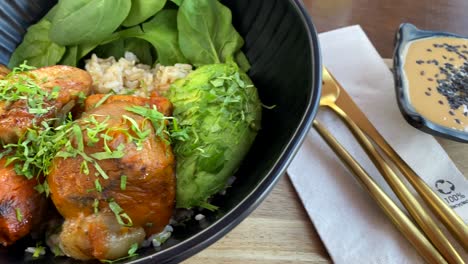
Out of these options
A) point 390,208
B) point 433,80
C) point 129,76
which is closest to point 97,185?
point 129,76

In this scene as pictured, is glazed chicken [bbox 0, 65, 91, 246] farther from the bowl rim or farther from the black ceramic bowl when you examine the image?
the bowl rim

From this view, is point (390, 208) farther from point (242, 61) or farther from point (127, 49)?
point (127, 49)

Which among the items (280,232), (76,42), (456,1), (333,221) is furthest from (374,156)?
(456,1)

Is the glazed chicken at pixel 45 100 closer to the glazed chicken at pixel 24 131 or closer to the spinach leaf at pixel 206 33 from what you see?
the glazed chicken at pixel 24 131

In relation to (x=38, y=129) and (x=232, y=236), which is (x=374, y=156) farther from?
(x=38, y=129)

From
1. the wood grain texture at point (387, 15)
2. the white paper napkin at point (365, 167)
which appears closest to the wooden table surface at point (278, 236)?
the white paper napkin at point (365, 167)

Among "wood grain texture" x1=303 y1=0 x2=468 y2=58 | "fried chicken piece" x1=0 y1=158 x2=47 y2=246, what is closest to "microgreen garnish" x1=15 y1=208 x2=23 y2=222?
"fried chicken piece" x1=0 y1=158 x2=47 y2=246
